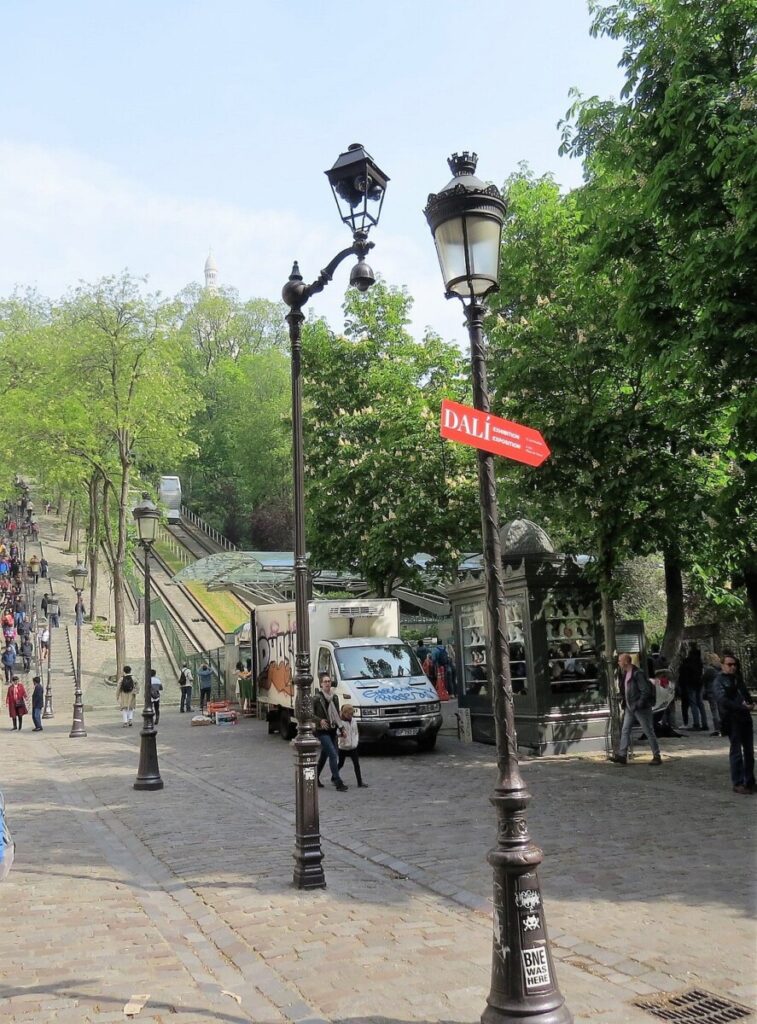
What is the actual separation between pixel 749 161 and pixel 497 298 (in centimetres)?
668

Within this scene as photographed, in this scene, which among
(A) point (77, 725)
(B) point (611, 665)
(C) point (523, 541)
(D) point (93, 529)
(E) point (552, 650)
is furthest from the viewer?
(D) point (93, 529)

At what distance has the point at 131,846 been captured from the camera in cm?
1000

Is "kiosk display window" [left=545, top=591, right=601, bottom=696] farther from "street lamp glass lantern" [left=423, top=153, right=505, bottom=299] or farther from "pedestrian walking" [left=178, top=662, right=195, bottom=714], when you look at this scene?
"pedestrian walking" [left=178, top=662, right=195, bottom=714]

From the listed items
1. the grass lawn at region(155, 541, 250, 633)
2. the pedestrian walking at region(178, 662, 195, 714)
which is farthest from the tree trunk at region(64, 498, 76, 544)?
the pedestrian walking at region(178, 662, 195, 714)

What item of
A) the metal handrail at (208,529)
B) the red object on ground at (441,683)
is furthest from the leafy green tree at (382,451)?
the metal handrail at (208,529)

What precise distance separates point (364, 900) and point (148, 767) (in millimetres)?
7724

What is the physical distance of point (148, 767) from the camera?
14219mm

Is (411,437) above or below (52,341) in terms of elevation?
below

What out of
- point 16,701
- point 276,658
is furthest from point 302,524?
point 16,701

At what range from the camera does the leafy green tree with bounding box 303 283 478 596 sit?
22891 mm

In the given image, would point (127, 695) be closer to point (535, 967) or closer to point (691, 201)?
point (691, 201)

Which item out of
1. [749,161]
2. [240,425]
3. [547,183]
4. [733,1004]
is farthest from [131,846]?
[240,425]

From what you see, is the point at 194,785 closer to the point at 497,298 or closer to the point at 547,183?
the point at 497,298

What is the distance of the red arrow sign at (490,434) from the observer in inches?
189
